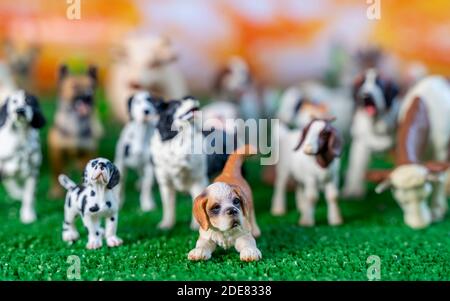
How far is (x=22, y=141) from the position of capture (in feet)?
12.5

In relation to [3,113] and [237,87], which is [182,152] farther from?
[237,87]

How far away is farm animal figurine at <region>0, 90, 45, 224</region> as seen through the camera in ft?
12.1

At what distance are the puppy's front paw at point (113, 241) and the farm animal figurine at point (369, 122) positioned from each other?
173 centimetres

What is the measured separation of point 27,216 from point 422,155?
2.34m

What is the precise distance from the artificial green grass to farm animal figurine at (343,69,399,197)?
0.27 metres

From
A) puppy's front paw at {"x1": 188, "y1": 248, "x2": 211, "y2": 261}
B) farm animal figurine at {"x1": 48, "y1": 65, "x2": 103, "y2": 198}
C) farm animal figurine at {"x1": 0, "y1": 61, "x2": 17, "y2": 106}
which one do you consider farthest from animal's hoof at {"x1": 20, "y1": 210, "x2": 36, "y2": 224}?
puppy's front paw at {"x1": 188, "y1": 248, "x2": 211, "y2": 261}

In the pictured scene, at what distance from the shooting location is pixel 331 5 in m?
6.25

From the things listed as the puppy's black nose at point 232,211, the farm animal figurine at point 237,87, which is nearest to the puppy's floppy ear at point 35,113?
the puppy's black nose at point 232,211

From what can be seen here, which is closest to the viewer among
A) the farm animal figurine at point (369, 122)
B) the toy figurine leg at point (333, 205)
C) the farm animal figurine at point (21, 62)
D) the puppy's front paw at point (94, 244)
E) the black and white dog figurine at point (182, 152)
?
the puppy's front paw at point (94, 244)

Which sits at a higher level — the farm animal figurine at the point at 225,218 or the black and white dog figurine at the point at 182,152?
the black and white dog figurine at the point at 182,152

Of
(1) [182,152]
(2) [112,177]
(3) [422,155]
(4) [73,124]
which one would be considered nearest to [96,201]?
(2) [112,177]

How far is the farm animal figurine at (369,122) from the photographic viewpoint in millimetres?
4195

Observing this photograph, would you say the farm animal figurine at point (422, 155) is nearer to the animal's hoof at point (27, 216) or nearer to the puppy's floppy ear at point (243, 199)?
the puppy's floppy ear at point (243, 199)

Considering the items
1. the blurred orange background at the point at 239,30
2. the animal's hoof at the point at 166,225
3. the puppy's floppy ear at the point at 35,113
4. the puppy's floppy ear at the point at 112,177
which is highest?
the blurred orange background at the point at 239,30
